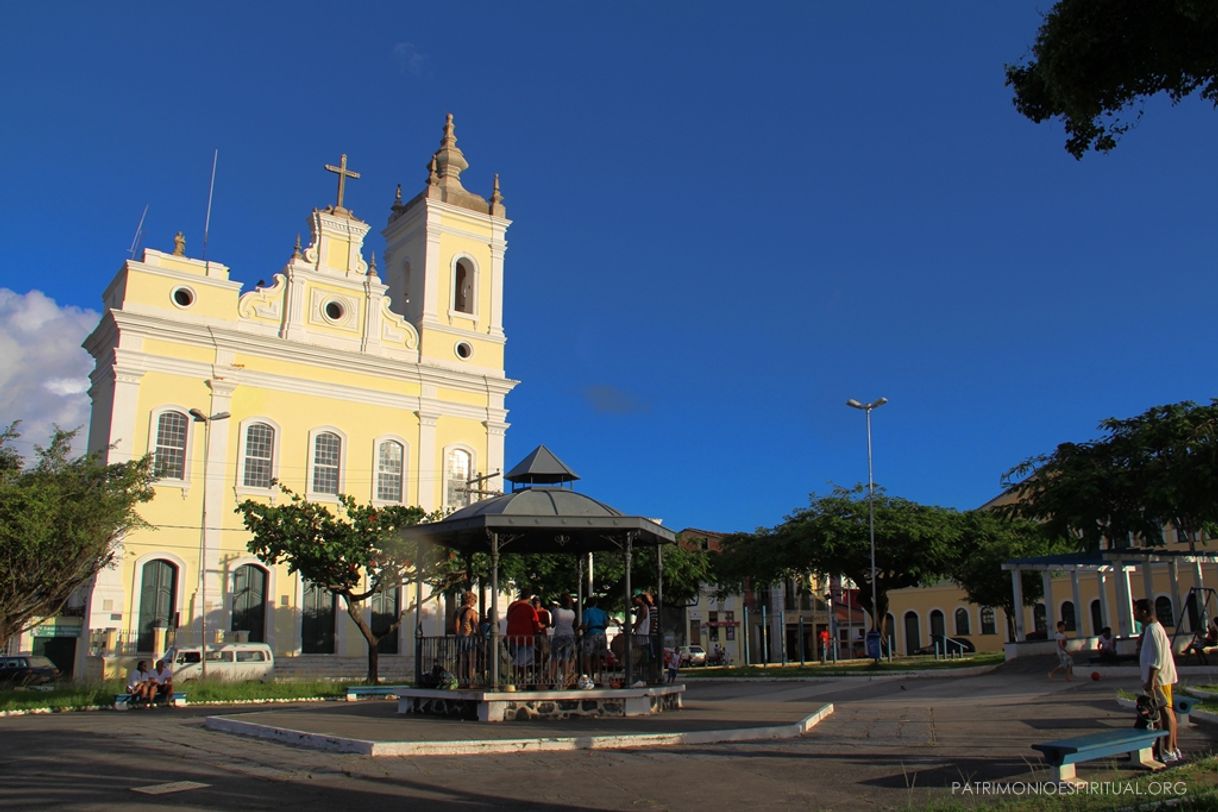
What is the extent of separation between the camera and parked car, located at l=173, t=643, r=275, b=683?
2808cm

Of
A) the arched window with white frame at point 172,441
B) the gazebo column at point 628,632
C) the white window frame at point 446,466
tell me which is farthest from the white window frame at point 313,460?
the gazebo column at point 628,632

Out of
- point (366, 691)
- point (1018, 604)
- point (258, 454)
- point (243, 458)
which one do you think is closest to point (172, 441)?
point (243, 458)

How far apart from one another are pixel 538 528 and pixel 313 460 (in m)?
25.1

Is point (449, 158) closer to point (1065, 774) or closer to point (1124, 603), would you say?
point (1124, 603)

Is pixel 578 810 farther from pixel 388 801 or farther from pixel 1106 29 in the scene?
pixel 1106 29

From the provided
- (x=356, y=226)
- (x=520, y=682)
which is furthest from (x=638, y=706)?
(x=356, y=226)

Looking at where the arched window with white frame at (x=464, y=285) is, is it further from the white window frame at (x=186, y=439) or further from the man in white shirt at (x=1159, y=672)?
the man in white shirt at (x=1159, y=672)

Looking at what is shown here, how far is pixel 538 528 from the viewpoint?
556 inches

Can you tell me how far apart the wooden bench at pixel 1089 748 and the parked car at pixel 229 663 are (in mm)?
24855

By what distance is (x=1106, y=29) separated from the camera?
319 inches

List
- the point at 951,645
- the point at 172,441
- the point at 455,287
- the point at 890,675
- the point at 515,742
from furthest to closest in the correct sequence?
the point at 951,645
the point at 455,287
the point at 172,441
the point at 890,675
the point at 515,742

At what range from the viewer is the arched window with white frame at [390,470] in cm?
3878

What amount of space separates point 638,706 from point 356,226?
98.8ft

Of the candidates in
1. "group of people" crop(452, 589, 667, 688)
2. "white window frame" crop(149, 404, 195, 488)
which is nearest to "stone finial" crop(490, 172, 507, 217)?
"white window frame" crop(149, 404, 195, 488)
